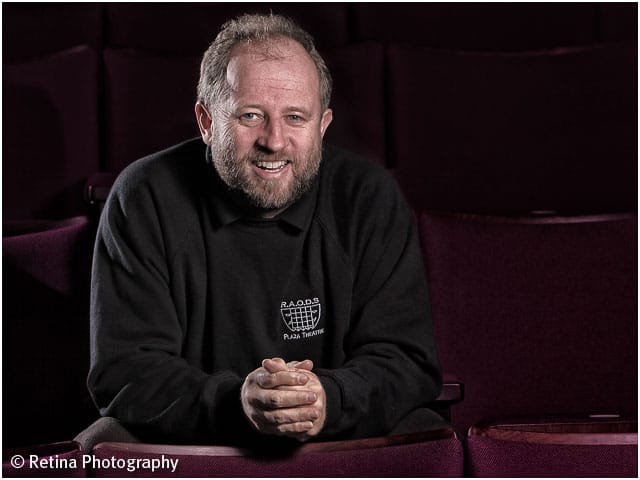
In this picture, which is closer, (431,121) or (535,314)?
(535,314)

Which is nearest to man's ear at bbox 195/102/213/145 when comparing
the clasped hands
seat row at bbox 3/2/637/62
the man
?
the man

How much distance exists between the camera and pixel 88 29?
23.8 inches

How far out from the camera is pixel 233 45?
1.16 feet

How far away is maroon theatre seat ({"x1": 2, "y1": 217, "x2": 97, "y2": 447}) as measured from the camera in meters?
0.38

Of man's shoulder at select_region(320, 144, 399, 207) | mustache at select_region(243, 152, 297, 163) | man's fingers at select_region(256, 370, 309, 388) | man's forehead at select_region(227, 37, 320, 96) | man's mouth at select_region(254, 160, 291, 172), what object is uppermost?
man's forehead at select_region(227, 37, 320, 96)

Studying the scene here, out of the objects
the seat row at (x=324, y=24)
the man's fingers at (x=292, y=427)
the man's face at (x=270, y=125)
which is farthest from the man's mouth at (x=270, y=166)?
the seat row at (x=324, y=24)

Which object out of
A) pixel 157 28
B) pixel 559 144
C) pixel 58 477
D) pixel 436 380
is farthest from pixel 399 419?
pixel 157 28

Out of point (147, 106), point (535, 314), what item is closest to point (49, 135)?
point (147, 106)

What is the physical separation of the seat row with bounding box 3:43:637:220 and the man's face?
17cm

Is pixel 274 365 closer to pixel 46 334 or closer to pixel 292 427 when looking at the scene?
pixel 292 427

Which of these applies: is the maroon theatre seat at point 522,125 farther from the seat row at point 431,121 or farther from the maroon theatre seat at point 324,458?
the maroon theatre seat at point 324,458

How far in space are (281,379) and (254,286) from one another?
69 mm

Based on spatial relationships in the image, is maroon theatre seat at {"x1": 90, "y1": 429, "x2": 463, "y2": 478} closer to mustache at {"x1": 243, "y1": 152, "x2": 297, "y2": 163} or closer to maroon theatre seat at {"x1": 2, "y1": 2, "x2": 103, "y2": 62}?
mustache at {"x1": 243, "y1": 152, "x2": 297, "y2": 163}

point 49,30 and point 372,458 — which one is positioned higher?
point 49,30
